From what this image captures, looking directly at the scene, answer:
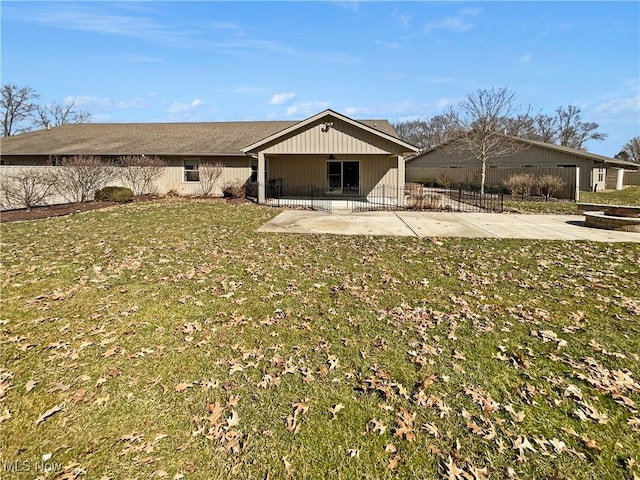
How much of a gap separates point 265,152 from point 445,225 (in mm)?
9160

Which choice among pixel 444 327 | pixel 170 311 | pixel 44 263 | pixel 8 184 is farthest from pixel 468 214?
pixel 8 184

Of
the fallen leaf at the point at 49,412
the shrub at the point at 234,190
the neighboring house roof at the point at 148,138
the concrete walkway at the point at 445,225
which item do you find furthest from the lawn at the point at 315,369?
the neighboring house roof at the point at 148,138

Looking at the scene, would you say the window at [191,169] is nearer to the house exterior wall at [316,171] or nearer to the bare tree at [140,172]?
the bare tree at [140,172]

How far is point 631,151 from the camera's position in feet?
199

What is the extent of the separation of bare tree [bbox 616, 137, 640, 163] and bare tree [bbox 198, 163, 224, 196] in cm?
6833

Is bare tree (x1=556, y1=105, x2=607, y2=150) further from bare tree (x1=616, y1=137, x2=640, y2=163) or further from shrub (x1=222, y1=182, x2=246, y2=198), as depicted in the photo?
shrub (x1=222, y1=182, x2=246, y2=198)

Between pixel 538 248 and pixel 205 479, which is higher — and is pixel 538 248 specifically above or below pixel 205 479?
above

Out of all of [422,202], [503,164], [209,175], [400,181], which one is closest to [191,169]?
[209,175]

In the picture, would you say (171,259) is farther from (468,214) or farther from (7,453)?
(468,214)

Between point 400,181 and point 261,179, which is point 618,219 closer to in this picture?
point 400,181

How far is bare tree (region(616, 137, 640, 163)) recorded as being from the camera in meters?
59.0

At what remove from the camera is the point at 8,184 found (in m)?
13.2

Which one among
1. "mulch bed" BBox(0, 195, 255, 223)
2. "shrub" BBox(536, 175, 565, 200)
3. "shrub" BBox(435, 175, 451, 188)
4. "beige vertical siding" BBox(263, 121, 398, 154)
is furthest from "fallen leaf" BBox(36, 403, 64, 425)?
"shrub" BBox(435, 175, 451, 188)

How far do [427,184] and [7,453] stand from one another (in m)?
32.8
